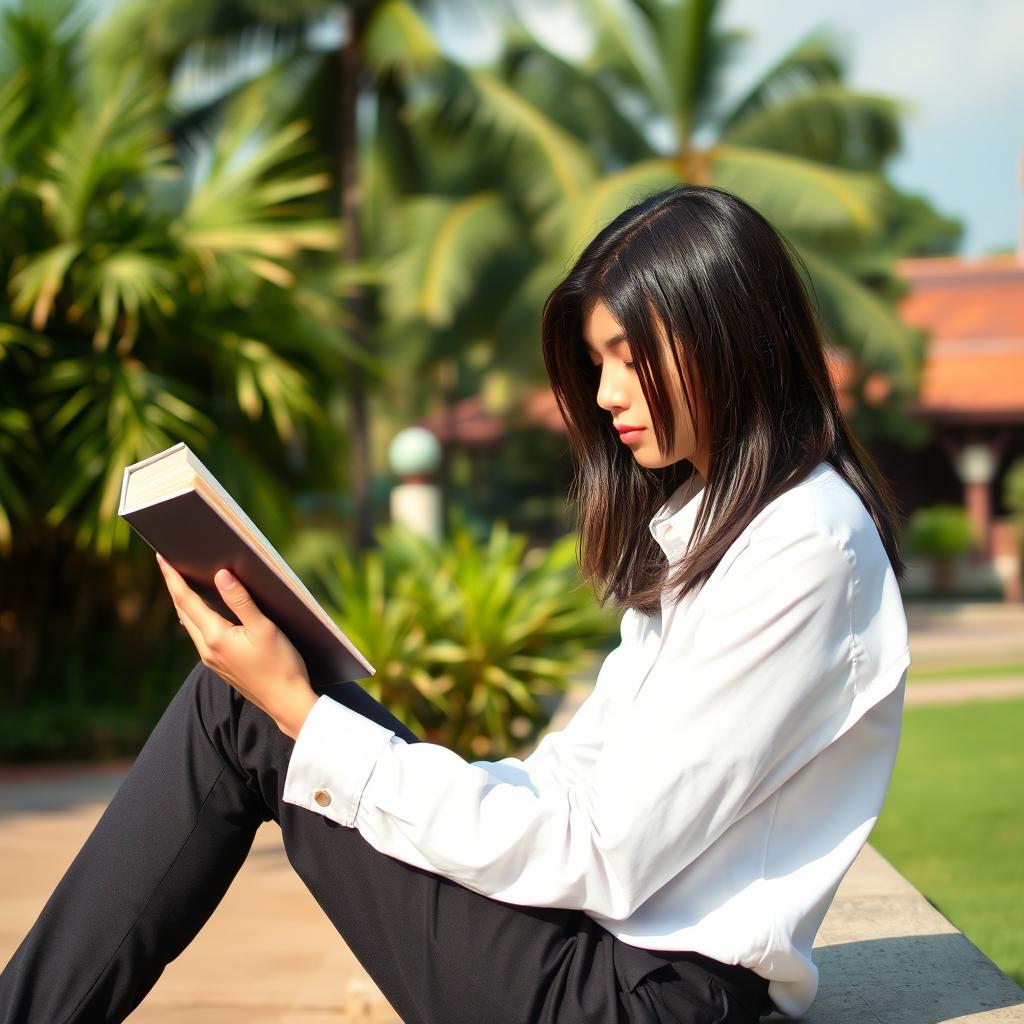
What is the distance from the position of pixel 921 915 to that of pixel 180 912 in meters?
1.36

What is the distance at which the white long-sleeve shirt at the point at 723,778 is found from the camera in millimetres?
1420

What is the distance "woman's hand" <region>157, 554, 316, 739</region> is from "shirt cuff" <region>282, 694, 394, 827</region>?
46 mm

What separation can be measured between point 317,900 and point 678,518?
26.4 inches

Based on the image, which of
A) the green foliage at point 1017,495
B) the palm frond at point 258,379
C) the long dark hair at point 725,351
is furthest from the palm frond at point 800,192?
the long dark hair at point 725,351

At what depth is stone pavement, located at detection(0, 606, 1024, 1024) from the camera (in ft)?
6.26

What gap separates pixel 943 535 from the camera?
773 inches

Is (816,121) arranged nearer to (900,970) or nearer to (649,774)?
(900,970)

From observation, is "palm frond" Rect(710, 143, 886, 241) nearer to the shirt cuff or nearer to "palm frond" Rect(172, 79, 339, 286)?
"palm frond" Rect(172, 79, 339, 286)

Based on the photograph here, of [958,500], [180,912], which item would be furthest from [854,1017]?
[958,500]

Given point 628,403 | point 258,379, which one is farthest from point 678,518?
point 258,379

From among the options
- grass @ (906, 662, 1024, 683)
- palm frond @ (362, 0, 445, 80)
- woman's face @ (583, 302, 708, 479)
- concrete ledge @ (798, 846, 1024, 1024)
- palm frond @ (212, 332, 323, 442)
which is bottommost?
grass @ (906, 662, 1024, 683)

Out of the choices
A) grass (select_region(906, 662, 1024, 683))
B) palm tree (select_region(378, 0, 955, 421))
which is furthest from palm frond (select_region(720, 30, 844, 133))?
grass (select_region(906, 662, 1024, 683))

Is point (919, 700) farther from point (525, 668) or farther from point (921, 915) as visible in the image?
point (921, 915)

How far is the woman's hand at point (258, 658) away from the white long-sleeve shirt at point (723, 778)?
0.05m
